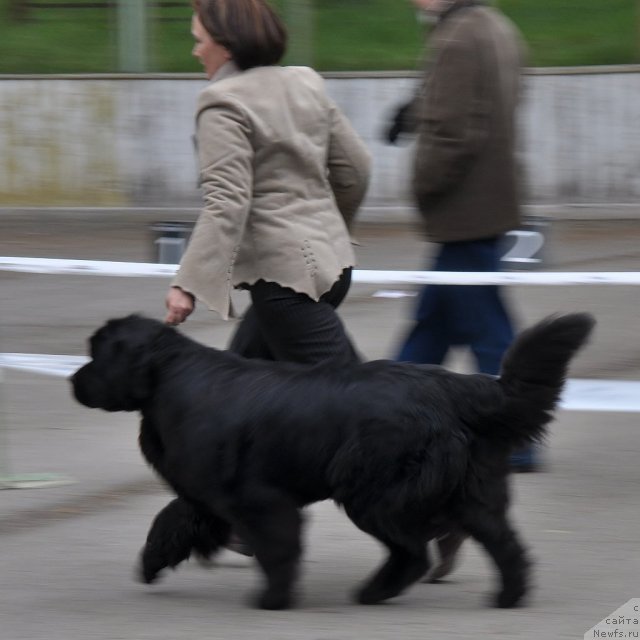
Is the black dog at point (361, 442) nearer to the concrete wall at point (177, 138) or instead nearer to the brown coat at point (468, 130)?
the brown coat at point (468, 130)

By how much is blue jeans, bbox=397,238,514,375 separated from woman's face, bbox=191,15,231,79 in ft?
4.82

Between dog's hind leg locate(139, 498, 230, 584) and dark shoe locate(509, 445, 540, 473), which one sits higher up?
dog's hind leg locate(139, 498, 230, 584)

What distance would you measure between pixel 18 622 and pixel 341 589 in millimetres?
1008

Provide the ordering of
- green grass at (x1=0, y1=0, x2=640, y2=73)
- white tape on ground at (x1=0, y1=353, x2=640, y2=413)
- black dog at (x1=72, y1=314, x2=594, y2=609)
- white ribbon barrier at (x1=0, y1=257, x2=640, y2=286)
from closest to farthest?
black dog at (x1=72, y1=314, x2=594, y2=609)
white ribbon barrier at (x1=0, y1=257, x2=640, y2=286)
white tape on ground at (x1=0, y1=353, x2=640, y2=413)
green grass at (x1=0, y1=0, x2=640, y2=73)

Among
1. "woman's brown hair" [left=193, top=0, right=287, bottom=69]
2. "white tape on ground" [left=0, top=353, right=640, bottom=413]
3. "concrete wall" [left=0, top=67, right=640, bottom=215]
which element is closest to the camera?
"woman's brown hair" [left=193, top=0, right=287, bottom=69]

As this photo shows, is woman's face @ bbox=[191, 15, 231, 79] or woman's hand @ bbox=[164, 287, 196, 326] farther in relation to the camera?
woman's face @ bbox=[191, 15, 231, 79]

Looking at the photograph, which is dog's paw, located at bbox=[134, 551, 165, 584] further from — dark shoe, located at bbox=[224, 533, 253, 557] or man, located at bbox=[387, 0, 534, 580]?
man, located at bbox=[387, 0, 534, 580]

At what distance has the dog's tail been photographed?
4.12 m

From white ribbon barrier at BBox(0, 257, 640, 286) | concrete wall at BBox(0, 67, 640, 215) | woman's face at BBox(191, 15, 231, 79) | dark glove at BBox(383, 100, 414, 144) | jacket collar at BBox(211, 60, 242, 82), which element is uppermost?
woman's face at BBox(191, 15, 231, 79)

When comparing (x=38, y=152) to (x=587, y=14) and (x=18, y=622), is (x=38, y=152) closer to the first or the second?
(x=587, y=14)

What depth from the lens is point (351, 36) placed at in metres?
15.7

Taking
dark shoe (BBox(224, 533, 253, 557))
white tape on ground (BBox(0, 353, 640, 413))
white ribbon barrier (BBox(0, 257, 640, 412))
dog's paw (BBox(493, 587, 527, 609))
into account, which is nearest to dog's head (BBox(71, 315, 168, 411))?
dark shoe (BBox(224, 533, 253, 557))

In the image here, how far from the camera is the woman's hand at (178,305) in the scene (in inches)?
175

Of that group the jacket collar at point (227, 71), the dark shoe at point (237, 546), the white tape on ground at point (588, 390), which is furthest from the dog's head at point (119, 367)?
the white tape on ground at point (588, 390)
